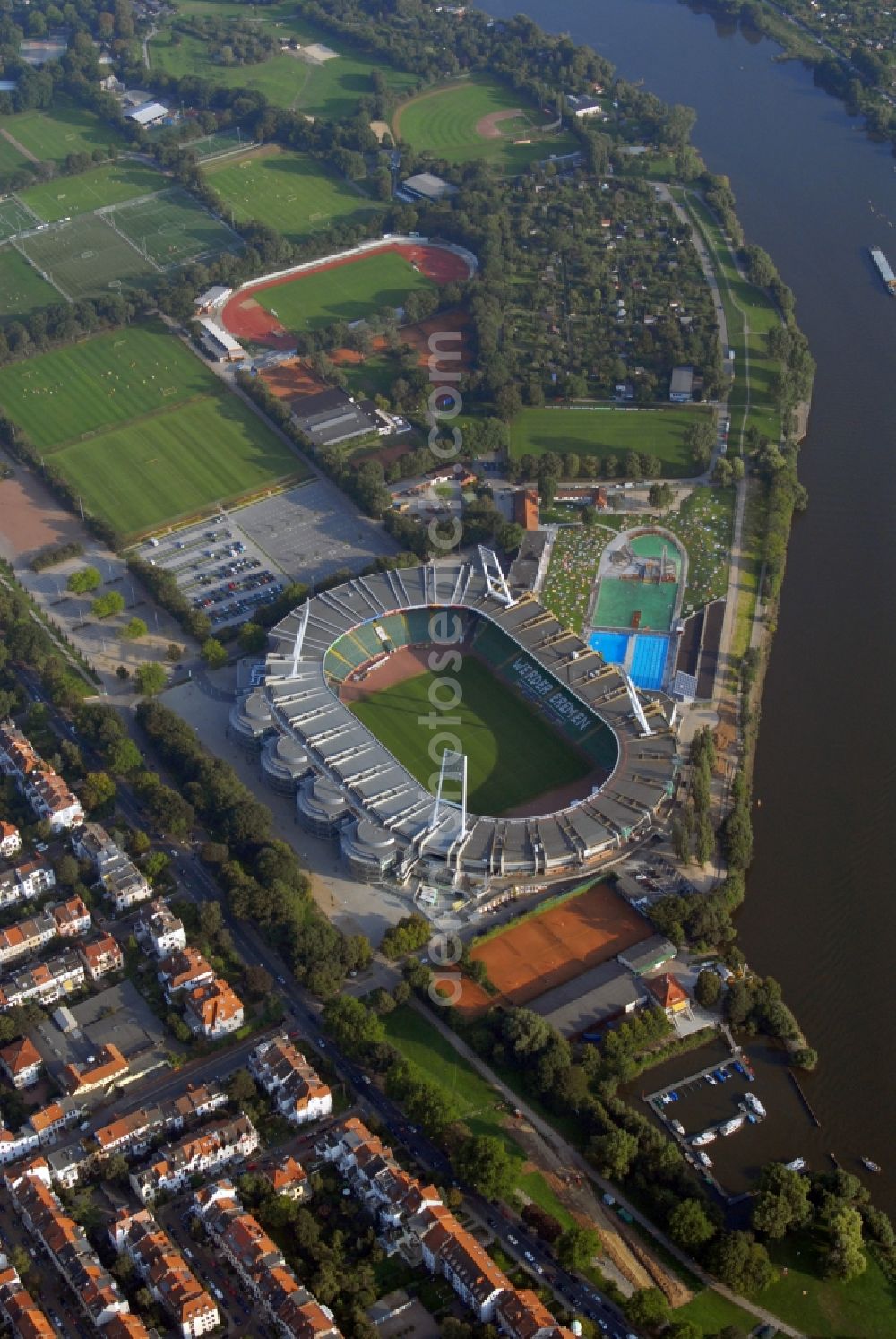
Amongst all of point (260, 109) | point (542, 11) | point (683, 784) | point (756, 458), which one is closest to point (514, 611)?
point (683, 784)

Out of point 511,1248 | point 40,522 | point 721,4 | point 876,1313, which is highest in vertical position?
point 721,4

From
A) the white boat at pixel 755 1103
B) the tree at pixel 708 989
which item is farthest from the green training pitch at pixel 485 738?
the white boat at pixel 755 1103

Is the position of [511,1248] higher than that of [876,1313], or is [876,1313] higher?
[876,1313]

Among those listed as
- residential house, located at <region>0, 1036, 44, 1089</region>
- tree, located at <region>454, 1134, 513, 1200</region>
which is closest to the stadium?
tree, located at <region>454, 1134, 513, 1200</region>

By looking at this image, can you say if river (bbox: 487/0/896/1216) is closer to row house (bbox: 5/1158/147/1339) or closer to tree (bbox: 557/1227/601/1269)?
tree (bbox: 557/1227/601/1269)

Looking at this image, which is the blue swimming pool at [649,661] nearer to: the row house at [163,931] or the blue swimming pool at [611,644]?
the blue swimming pool at [611,644]

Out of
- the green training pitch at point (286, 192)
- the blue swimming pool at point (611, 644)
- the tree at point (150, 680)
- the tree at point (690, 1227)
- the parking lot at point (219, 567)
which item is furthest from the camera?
the green training pitch at point (286, 192)

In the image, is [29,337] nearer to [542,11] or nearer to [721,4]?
[542,11]

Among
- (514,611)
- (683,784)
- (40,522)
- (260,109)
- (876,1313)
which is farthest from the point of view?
(260,109)
